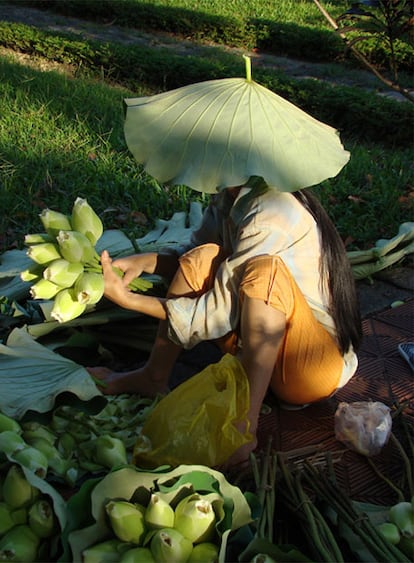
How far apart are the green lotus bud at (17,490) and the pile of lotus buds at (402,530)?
749 millimetres

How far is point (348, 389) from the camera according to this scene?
222cm

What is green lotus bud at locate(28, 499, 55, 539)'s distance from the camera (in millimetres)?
1307

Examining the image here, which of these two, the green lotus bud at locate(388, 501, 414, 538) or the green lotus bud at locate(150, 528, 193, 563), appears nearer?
the green lotus bud at locate(150, 528, 193, 563)

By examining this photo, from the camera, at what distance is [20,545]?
4.15 feet

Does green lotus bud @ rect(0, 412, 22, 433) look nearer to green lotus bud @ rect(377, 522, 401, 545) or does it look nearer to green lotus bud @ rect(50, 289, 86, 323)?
green lotus bud @ rect(50, 289, 86, 323)

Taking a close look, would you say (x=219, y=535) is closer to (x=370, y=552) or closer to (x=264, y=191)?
(x=370, y=552)

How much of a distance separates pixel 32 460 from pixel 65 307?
41 centimetres

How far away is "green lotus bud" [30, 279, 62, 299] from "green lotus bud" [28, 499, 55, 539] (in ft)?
1.89

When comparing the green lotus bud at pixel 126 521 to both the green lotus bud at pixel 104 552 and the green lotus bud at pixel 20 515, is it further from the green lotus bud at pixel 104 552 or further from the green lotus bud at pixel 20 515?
the green lotus bud at pixel 20 515

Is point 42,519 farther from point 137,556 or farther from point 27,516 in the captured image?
point 137,556

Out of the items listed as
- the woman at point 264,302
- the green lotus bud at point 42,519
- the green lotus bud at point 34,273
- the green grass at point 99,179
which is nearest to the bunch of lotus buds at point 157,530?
the green lotus bud at point 42,519

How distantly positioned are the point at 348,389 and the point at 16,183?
2320 millimetres

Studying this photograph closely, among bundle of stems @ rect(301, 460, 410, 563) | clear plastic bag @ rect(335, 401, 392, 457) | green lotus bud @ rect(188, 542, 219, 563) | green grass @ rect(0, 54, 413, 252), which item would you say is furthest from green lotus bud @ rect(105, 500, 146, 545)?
green grass @ rect(0, 54, 413, 252)

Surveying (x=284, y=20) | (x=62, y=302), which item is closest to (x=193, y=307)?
(x=62, y=302)
